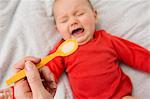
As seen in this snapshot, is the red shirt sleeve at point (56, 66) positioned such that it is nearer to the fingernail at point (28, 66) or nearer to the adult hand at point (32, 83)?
the adult hand at point (32, 83)

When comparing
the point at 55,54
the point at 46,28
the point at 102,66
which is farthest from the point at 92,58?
the point at 55,54

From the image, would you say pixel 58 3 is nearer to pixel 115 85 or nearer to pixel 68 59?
pixel 68 59

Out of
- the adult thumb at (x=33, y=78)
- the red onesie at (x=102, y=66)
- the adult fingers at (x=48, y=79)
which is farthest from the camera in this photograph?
the red onesie at (x=102, y=66)

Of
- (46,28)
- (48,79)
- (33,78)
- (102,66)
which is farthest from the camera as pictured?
(46,28)

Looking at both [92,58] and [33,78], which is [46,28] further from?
[33,78]

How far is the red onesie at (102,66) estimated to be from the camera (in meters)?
1.41

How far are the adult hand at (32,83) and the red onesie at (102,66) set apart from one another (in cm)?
27

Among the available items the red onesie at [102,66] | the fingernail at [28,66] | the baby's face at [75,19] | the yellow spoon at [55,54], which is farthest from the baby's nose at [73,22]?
the fingernail at [28,66]

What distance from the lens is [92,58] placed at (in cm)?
145

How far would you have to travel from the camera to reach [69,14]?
1.51 m

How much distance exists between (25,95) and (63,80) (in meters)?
0.37

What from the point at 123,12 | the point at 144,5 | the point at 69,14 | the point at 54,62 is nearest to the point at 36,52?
the point at 54,62

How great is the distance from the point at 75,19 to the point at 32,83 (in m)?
0.55

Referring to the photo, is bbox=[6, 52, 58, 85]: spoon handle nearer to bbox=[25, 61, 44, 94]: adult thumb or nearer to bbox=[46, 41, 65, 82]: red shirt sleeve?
bbox=[25, 61, 44, 94]: adult thumb
